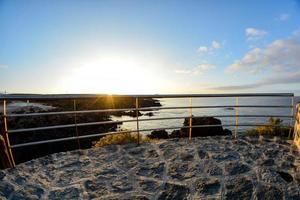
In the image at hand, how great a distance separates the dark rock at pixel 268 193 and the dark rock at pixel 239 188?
0.34 feet

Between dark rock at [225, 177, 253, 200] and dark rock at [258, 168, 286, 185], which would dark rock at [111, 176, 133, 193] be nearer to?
dark rock at [225, 177, 253, 200]

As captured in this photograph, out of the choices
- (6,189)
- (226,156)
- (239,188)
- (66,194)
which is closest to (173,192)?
(239,188)

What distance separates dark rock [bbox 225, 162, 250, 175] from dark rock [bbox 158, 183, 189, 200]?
940 mm

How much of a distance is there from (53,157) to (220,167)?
3.22 meters

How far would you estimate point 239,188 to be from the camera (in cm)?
327

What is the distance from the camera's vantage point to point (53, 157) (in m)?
4.68

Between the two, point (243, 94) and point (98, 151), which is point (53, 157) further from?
point (243, 94)

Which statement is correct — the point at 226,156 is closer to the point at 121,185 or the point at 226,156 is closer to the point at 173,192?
the point at 173,192

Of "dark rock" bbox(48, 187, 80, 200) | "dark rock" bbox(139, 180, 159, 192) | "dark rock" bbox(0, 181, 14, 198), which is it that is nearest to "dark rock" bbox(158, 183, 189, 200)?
"dark rock" bbox(139, 180, 159, 192)

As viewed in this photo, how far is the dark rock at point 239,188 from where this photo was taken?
3104 mm

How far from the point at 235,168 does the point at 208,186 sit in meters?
0.81

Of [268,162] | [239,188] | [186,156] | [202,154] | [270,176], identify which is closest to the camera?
[239,188]

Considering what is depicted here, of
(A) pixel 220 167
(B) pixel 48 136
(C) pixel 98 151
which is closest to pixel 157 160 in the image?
(A) pixel 220 167

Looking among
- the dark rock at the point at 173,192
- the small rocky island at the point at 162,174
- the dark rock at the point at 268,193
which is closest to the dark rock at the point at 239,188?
the small rocky island at the point at 162,174
